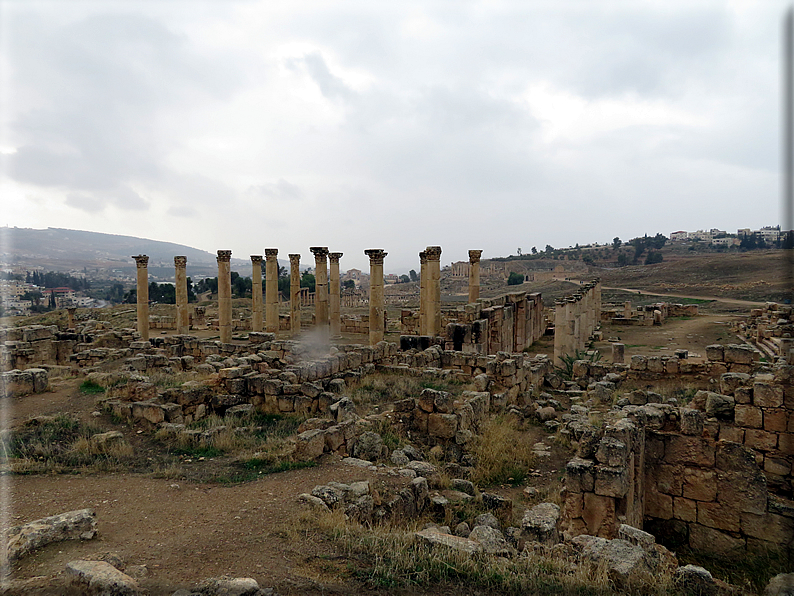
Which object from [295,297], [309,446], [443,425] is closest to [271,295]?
[295,297]

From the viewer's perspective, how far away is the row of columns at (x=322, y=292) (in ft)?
72.2

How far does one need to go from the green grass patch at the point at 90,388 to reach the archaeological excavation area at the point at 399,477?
240 mm

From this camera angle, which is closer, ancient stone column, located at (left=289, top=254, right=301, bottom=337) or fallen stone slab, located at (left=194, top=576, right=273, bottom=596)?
fallen stone slab, located at (left=194, top=576, right=273, bottom=596)

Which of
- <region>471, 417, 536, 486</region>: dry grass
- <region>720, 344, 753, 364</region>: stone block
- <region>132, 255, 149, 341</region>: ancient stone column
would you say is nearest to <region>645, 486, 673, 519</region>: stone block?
<region>471, 417, 536, 486</region>: dry grass

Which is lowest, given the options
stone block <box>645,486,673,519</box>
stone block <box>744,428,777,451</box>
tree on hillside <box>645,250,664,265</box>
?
stone block <box>645,486,673,519</box>

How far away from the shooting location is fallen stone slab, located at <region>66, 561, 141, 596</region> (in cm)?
367

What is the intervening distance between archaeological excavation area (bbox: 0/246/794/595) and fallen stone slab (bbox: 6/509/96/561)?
0.02m

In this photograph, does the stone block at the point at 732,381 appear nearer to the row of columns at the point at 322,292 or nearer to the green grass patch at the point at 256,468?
the green grass patch at the point at 256,468

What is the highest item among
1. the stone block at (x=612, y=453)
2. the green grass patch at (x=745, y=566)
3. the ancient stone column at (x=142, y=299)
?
the ancient stone column at (x=142, y=299)

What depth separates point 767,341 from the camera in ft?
64.3

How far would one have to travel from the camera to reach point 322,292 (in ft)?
86.2

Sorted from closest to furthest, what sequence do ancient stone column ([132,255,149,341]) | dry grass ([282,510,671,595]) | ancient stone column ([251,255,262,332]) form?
dry grass ([282,510,671,595]), ancient stone column ([132,255,149,341]), ancient stone column ([251,255,262,332])

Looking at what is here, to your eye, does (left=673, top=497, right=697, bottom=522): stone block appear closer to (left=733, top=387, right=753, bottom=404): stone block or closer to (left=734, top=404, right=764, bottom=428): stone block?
(left=734, top=404, right=764, bottom=428): stone block

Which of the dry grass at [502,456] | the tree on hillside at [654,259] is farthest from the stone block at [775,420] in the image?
the tree on hillside at [654,259]
